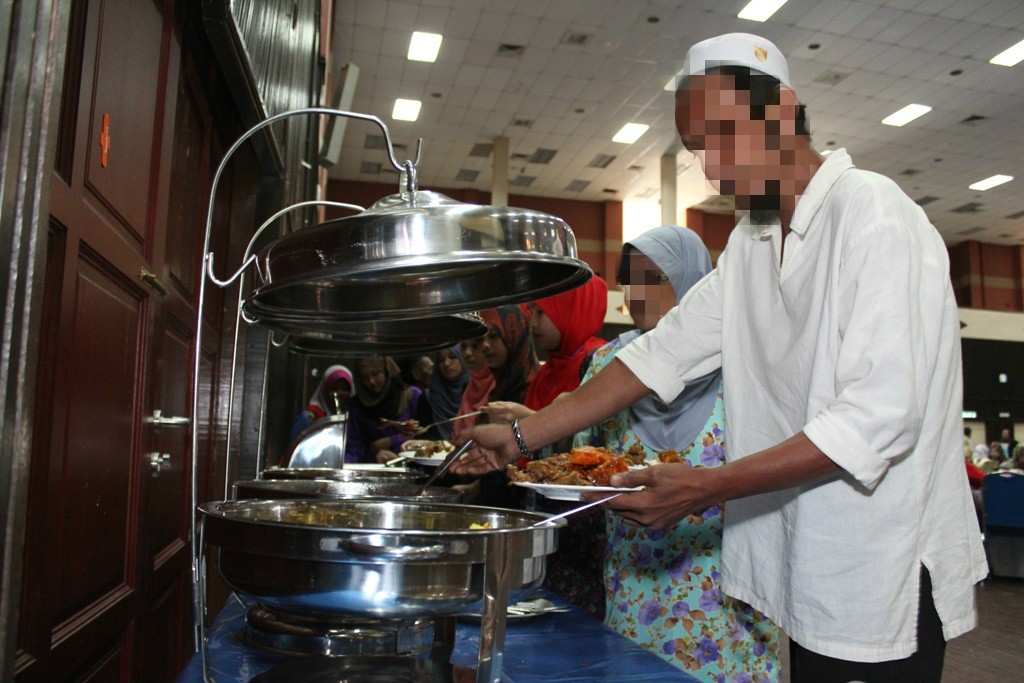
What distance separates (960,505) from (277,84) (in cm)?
259

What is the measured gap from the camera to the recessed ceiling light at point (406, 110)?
11805mm

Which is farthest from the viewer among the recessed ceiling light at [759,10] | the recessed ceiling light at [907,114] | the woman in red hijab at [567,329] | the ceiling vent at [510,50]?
the recessed ceiling light at [907,114]

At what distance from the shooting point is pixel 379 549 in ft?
2.70

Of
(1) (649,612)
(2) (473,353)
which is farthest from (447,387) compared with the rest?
(1) (649,612)

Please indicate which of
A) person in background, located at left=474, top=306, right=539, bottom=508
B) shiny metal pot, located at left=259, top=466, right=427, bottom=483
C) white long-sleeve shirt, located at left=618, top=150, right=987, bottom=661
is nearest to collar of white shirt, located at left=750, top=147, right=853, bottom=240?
white long-sleeve shirt, located at left=618, top=150, right=987, bottom=661

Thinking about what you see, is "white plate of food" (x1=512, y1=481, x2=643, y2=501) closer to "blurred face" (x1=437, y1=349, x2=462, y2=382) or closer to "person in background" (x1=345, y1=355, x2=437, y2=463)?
"blurred face" (x1=437, y1=349, x2=462, y2=382)

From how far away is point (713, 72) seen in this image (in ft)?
4.47

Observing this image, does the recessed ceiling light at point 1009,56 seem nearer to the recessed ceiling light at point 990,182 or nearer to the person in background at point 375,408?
the recessed ceiling light at point 990,182

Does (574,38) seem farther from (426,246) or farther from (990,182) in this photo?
(426,246)

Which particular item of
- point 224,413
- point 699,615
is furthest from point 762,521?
point 224,413

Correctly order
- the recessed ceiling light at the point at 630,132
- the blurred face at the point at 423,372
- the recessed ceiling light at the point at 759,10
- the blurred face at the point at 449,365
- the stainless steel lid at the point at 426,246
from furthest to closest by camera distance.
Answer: the recessed ceiling light at the point at 630,132
the recessed ceiling light at the point at 759,10
the blurred face at the point at 423,372
the blurred face at the point at 449,365
the stainless steel lid at the point at 426,246

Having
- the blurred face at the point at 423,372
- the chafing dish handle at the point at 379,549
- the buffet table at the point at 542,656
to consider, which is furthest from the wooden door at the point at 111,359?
the blurred face at the point at 423,372

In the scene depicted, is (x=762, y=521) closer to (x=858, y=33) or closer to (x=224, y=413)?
(x=224, y=413)

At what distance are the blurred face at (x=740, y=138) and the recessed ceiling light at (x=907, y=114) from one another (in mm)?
11538
